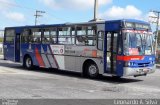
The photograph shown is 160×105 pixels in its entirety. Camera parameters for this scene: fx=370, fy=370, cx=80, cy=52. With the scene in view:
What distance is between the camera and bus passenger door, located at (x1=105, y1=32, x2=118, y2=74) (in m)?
17.2

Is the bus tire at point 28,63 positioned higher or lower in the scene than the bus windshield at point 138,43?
lower

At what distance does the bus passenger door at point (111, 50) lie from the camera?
17.2 m

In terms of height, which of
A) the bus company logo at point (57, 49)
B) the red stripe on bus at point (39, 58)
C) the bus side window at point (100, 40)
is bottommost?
the red stripe on bus at point (39, 58)

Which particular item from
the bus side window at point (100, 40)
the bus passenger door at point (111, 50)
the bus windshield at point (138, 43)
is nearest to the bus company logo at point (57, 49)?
the bus side window at point (100, 40)

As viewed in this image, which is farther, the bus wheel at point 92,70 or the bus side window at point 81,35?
the bus side window at point 81,35

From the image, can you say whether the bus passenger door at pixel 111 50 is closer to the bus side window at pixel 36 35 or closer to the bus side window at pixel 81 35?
the bus side window at pixel 81 35

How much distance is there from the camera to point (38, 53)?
22.2 m

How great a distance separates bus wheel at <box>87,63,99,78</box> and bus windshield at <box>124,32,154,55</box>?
2188 millimetres

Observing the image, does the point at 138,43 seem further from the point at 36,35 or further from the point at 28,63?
the point at 28,63

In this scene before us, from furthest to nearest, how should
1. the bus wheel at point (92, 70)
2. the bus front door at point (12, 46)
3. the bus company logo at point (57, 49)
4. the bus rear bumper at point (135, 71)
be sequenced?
the bus front door at point (12, 46) → the bus company logo at point (57, 49) → the bus wheel at point (92, 70) → the bus rear bumper at point (135, 71)

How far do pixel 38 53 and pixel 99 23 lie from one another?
5718 mm

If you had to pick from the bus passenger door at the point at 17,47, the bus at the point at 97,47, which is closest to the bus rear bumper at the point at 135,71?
the bus at the point at 97,47

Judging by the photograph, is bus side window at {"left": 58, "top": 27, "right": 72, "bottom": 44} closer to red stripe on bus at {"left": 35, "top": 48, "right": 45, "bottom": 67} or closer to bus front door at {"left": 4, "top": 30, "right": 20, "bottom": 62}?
red stripe on bus at {"left": 35, "top": 48, "right": 45, "bottom": 67}

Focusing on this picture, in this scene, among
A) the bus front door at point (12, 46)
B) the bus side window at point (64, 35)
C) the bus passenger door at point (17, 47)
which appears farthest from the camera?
the bus front door at point (12, 46)
